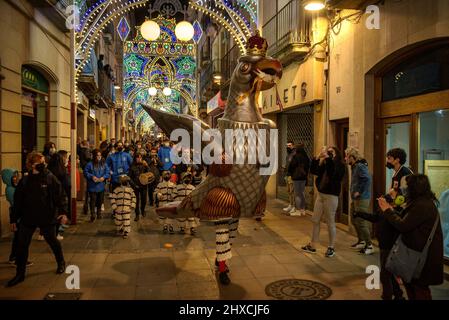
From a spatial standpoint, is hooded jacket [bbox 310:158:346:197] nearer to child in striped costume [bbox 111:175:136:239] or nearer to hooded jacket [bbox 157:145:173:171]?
child in striped costume [bbox 111:175:136:239]

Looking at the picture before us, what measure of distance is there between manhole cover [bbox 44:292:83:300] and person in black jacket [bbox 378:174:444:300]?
11.9ft

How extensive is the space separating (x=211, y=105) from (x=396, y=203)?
20.7 meters

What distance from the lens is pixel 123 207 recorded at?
813 cm

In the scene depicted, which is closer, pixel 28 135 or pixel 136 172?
pixel 136 172

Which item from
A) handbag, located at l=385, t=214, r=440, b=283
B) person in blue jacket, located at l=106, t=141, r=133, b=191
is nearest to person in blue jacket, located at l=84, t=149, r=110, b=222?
person in blue jacket, located at l=106, t=141, r=133, b=191

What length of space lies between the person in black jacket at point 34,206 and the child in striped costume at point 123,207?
2.34 meters

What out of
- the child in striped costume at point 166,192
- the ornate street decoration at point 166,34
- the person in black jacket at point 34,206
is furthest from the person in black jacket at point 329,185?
the person in black jacket at point 34,206

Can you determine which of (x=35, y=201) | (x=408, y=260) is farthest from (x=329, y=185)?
(x=35, y=201)

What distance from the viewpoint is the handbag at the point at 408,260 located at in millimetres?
3797

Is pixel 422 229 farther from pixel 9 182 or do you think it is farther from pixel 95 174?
pixel 95 174

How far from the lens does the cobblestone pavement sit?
509 centimetres

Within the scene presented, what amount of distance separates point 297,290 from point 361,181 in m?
2.45

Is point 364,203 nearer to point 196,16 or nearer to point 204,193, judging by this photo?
point 204,193

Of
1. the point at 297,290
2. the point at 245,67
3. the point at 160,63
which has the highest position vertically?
the point at 160,63
